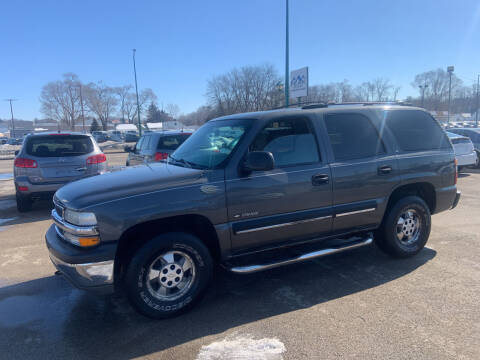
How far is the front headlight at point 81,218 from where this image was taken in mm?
2939

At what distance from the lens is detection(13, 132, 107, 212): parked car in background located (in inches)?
272

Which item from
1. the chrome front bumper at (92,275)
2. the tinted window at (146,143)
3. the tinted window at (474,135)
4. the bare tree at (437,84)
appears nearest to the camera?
the chrome front bumper at (92,275)

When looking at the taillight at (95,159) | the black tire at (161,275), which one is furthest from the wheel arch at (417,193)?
the taillight at (95,159)

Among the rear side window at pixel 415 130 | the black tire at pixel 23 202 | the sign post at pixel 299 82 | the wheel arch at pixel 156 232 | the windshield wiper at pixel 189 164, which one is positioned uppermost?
the sign post at pixel 299 82

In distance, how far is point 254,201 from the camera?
344 cm

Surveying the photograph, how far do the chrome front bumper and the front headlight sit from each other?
35 centimetres

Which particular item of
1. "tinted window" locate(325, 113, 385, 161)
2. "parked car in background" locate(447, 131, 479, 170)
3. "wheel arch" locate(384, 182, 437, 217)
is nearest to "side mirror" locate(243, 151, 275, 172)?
"tinted window" locate(325, 113, 385, 161)

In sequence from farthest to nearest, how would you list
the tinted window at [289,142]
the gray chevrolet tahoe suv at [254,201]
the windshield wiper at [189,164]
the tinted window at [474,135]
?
the tinted window at [474,135]
the tinted window at [289,142]
the windshield wiper at [189,164]
the gray chevrolet tahoe suv at [254,201]

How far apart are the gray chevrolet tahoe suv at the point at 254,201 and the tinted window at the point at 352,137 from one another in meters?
0.01

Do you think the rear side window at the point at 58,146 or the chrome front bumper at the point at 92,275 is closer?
the chrome front bumper at the point at 92,275

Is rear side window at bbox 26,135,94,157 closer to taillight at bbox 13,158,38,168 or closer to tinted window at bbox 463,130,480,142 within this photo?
taillight at bbox 13,158,38,168

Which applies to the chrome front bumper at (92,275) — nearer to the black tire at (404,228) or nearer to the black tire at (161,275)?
the black tire at (161,275)

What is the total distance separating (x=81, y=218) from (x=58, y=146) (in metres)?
4.92

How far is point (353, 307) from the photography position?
3395mm
